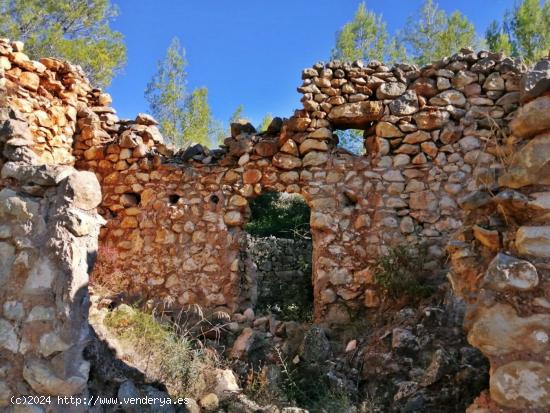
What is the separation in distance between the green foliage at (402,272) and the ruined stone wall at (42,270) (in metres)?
3.13

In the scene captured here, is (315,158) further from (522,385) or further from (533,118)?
(522,385)

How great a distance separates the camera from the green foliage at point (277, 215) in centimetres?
1023

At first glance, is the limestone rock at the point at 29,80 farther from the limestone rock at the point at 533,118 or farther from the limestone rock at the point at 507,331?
the limestone rock at the point at 507,331

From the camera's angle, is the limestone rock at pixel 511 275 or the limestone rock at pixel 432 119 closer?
the limestone rock at pixel 511 275

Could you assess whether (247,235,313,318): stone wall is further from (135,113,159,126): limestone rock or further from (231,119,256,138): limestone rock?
(135,113,159,126): limestone rock

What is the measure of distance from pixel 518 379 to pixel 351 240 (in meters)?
3.34

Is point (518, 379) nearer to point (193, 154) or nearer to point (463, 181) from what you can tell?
point (463, 181)

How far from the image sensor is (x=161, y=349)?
13.5 ft

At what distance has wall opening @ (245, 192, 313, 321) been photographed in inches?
268

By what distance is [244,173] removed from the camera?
19.4 feet

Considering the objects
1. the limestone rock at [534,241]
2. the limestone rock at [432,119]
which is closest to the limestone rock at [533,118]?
the limestone rock at [534,241]

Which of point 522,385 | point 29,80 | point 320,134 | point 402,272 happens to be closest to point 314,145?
point 320,134

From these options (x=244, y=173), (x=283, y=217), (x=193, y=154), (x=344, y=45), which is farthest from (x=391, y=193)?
(x=344, y=45)

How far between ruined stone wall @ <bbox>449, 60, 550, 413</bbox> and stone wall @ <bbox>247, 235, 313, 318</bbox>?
406 centimetres
